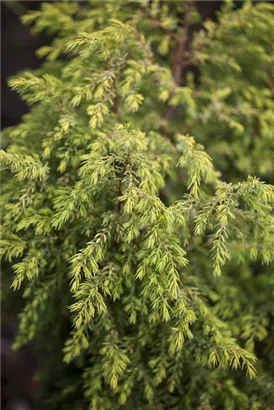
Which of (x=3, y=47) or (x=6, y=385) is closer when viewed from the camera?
(x=6, y=385)

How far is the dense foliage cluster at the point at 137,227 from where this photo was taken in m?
1.50

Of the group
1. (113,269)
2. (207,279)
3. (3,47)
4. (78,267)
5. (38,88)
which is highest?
(38,88)

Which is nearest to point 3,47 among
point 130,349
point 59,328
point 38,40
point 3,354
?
point 38,40

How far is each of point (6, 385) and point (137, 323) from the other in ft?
5.16

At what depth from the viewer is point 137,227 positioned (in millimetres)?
1483

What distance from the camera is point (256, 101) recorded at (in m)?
2.25

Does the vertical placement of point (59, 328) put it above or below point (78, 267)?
below

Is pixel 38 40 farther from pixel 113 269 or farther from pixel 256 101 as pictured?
pixel 113 269

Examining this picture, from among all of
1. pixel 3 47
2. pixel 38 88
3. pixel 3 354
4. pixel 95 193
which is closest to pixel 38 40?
pixel 3 47

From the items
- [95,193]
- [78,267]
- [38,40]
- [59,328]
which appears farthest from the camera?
[38,40]

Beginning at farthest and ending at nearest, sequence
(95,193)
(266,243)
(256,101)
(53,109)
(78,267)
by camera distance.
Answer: (256,101), (53,109), (266,243), (95,193), (78,267)

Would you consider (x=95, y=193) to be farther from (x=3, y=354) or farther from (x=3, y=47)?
(x=3, y=47)

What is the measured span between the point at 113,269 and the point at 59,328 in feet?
1.73

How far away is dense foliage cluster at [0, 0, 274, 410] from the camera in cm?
150
